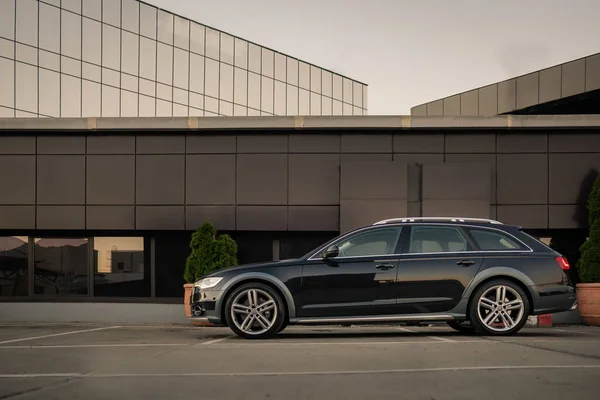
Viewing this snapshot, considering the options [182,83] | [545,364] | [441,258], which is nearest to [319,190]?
[441,258]

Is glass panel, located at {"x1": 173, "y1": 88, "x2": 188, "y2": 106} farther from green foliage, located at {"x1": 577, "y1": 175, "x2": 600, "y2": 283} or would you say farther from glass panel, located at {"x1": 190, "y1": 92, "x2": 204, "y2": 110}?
green foliage, located at {"x1": 577, "y1": 175, "x2": 600, "y2": 283}

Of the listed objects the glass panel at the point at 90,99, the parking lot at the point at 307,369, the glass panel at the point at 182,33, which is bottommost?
the parking lot at the point at 307,369

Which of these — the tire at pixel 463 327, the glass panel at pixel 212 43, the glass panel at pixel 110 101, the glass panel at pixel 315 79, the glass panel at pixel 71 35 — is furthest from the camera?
the glass panel at pixel 315 79

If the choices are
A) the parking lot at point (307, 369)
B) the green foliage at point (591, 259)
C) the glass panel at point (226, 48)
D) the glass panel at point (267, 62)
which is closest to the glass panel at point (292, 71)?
the glass panel at point (267, 62)

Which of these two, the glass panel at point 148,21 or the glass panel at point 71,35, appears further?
the glass panel at point 148,21

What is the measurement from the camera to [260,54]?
6225cm

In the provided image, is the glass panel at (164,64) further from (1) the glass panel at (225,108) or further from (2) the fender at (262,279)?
(2) the fender at (262,279)

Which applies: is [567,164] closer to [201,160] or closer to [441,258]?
[201,160]

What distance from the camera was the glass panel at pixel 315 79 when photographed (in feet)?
222

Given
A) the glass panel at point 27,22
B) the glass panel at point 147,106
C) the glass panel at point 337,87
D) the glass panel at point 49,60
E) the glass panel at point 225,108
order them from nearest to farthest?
the glass panel at point 27,22 < the glass panel at point 49,60 < the glass panel at point 147,106 < the glass panel at point 225,108 < the glass panel at point 337,87

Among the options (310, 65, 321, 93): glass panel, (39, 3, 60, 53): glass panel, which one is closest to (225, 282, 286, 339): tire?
(39, 3, 60, 53): glass panel

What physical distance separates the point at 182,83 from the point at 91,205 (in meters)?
36.3

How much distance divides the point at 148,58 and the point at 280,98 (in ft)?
44.8

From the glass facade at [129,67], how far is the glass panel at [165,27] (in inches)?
2.5
